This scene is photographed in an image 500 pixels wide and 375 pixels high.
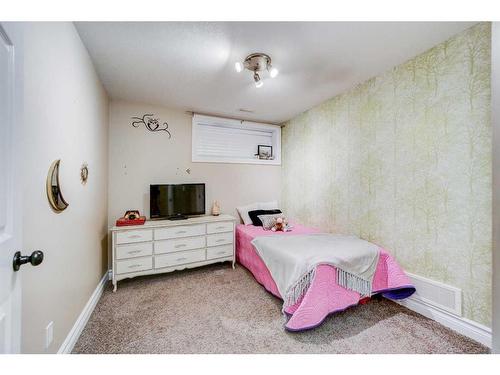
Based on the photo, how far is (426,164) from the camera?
1893 mm

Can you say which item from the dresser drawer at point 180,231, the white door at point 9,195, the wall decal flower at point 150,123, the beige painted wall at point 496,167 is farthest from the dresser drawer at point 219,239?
the beige painted wall at point 496,167

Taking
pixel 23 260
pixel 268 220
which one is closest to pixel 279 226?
pixel 268 220

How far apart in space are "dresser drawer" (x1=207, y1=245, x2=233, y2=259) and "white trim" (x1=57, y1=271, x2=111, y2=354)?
1258mm

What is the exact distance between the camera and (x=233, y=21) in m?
1.51

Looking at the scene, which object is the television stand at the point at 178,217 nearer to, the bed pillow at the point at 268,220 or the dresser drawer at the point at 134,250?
the dresser drawer at the point at 134,250

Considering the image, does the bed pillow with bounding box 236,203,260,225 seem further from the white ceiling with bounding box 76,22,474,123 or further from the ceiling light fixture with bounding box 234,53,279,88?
the ceiling light fixture with bounding box 234,53,279,88

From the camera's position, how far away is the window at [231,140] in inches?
134

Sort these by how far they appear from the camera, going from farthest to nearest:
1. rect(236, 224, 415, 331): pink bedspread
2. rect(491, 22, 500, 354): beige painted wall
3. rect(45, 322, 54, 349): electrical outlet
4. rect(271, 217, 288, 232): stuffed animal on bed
Result: rect(271, 217, 288, 232): stuffed animal on bed → rect(236, 224, 415, 331): pink bedspread → rect(45, 322, 54, 349): electrical outlet → rect(491, 22, 500, 354): beige painted wall

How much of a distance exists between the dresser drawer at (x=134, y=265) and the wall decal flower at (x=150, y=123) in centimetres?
180

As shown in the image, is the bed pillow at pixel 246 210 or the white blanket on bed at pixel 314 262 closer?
the white blanket on bed at pixel 314 262

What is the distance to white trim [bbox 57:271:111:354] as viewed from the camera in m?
1.45

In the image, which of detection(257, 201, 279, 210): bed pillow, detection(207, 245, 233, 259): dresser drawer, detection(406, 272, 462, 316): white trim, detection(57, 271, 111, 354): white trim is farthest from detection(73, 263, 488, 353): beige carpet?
detection(257, 201, 279, 210): bed pillow

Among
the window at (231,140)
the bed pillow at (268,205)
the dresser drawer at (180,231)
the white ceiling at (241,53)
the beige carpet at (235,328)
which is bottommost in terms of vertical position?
the beige carpet at (235,328)
